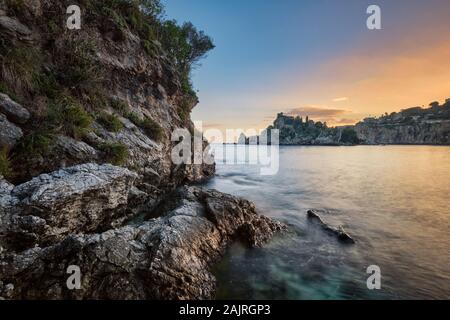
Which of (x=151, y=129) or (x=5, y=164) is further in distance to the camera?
(x=151, y=129)

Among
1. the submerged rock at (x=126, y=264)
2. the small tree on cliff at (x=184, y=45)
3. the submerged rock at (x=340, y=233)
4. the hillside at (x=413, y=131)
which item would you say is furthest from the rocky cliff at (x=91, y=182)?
the hillside at (x=413, y=131)

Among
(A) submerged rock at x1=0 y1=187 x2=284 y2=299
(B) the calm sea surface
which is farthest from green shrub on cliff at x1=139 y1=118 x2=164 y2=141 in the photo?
(A) submerged rock at x1=0 y1=187 x2=284 y2=299

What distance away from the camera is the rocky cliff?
6125 mm

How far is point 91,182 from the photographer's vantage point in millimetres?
A: 7836

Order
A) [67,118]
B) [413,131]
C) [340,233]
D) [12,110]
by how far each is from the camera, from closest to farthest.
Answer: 1. [12,110]
2. [67,118]
3. [340,233]
4. [413,131]

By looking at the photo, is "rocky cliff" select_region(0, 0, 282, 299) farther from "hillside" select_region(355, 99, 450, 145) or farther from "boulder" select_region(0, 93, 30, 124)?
"hillside" select_region(355, 99, 450, 145)

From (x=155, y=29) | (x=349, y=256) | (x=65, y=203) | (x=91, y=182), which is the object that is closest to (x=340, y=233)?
(x=349, y=256)

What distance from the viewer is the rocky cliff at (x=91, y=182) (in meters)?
6.12

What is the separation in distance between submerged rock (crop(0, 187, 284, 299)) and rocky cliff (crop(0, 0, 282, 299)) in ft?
0.08

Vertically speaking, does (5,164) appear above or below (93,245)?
above

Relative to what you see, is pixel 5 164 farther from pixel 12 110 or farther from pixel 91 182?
pixel 91 182

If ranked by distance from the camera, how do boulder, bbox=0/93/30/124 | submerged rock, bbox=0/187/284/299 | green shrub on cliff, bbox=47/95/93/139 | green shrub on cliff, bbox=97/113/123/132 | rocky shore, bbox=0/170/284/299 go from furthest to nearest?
1. green shrub on cliff, bbox=97/113/123/132
2. green shrub on cliff, bbox=47/95/93/139
3. boulder, bbox=0/93/30/124
4. rocky shore, bbox=0/170/284/299
5. submerged rock, bbox=0/187/284/299

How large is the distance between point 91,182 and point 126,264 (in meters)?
2.91
